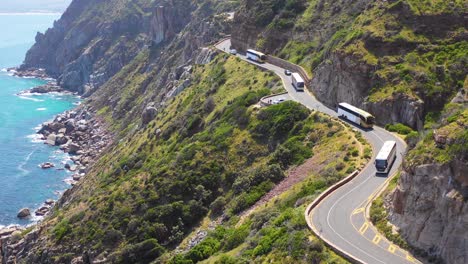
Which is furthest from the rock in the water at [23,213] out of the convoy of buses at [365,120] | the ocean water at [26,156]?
the convoy of buses at [365,120]

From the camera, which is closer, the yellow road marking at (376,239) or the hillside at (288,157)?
the hillside at (288,157)

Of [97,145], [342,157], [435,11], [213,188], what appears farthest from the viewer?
[97,145]

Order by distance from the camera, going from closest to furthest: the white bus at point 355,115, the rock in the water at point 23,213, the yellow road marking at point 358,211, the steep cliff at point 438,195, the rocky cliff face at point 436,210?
the rocky cliff face at point 436,210
the steep cliff at point 438,195
the yellow road marking at point 358,211
the white bus at point 355,115
the rock in the water at point 23,213

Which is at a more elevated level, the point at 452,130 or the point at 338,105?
the point at 452,130

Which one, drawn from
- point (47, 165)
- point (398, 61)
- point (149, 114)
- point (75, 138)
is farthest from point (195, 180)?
point (75, 138)

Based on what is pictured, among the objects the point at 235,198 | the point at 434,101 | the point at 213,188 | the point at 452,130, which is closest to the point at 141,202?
the point at 213,188

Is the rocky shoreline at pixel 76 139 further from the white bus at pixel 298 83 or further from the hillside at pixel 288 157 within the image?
the white bus at pixel 298 83

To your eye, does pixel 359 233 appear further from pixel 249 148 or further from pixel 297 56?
pixel 297 56
